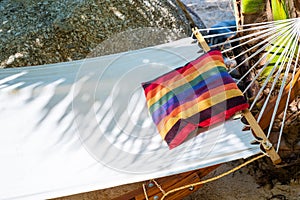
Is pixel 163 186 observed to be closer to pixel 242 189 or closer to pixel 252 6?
pixel 242 189

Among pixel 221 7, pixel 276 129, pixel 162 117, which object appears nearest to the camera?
pixel 162 117

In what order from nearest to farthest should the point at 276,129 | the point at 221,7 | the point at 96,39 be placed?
the point at 276,129
the point at 96,39
the point at 221,7

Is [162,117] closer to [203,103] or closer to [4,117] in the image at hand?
[203,103]

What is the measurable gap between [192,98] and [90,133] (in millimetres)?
426

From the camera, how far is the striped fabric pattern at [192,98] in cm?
199

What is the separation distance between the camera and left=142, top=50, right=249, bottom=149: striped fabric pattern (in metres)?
1.99

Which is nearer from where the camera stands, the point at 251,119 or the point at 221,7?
Result: the point at 251,119

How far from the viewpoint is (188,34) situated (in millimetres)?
3303

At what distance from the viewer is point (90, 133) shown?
6.74 feet

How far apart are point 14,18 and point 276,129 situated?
185cm

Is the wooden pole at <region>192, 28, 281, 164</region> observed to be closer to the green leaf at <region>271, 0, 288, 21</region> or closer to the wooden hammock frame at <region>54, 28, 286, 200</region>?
the wooden hammock frame at <region>54, 28, 286, 200</region>

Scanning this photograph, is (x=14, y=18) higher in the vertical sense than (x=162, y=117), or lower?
higher

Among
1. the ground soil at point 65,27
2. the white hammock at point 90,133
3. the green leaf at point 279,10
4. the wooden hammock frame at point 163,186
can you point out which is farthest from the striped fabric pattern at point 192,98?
the ground soil at point 65,27

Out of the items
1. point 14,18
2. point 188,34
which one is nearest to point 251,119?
point 188,34
